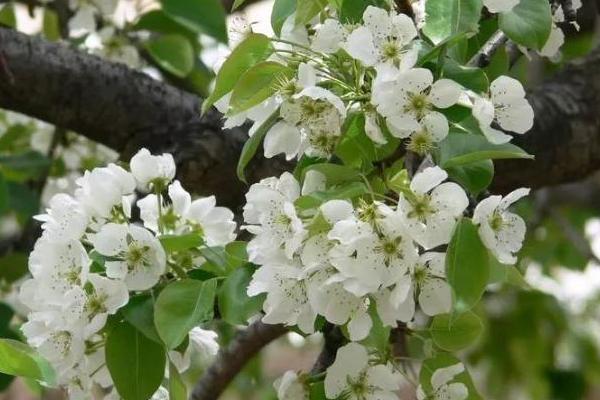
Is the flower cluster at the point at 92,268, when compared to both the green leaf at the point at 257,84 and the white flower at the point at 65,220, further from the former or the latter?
the green leaf at the point at 257,84

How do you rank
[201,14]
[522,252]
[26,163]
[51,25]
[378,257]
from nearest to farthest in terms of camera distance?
1. [378,257]
2. [522,252]
3. [201,14]
4. [26,163]
5. [51,25]

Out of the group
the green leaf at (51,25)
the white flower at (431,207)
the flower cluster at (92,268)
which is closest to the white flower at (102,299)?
the flower cluster at (92,268)

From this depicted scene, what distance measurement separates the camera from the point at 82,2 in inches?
64.6

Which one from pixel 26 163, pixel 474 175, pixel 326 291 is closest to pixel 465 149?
pixel 474 175

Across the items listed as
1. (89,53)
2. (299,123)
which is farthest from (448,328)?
(89,53)

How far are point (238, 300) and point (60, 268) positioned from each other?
0.44ft

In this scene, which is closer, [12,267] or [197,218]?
[197,218]

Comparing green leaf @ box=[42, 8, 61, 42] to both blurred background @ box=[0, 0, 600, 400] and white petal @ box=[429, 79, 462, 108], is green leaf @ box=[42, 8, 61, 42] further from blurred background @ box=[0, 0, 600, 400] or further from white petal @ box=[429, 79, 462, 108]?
white petal @ box=[429, 79, 462, 108]

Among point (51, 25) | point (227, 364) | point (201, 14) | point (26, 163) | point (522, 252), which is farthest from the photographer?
point (51, 25)

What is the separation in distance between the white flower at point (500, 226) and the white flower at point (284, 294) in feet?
0.41

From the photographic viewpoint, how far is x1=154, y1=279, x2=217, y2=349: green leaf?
0.77m

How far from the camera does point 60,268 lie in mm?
810

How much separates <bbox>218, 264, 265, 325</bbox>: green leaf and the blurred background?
0.55 ft

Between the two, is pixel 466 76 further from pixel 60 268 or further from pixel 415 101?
pixel 60 268
